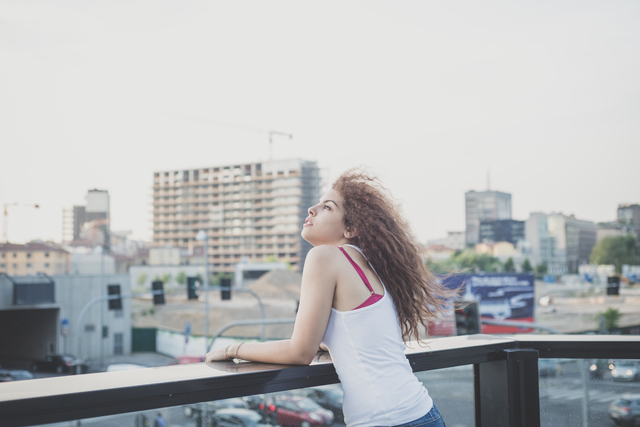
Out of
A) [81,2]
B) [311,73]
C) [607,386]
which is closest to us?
[607,386]

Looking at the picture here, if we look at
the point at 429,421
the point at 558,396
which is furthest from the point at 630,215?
the point at 429,421

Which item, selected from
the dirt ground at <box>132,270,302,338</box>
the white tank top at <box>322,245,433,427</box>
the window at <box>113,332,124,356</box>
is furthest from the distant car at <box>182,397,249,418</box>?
the dirt ground at <box>132,270,302,338</box>

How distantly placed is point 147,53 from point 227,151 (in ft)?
109

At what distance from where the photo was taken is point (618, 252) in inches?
3590

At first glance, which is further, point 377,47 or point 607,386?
point 377,47

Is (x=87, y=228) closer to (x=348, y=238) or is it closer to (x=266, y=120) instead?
(x=266, y=120)

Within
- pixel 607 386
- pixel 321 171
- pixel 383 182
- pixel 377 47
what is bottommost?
pixel 607 386

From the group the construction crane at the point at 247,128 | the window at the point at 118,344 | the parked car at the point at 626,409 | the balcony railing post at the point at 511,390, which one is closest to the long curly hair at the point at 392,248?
the balcony railing post at the point at 511,390

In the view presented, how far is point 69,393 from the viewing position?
1.23 meters

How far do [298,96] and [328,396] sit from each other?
110 m

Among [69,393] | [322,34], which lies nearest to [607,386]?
[69,393]

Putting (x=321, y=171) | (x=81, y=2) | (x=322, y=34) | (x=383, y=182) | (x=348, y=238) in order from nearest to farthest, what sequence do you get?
(x=348, y=238) → (x=383, y=182) → (x=81, y=2) → (x=322, y=34) → (x=321, y=171)

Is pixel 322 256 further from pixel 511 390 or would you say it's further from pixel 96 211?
pixel 96 211

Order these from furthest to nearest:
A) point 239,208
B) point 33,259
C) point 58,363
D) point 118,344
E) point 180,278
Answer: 1. point 239,208
2. point 180,278
3. point 33,259
4. point 118,344
5. point 58,363
